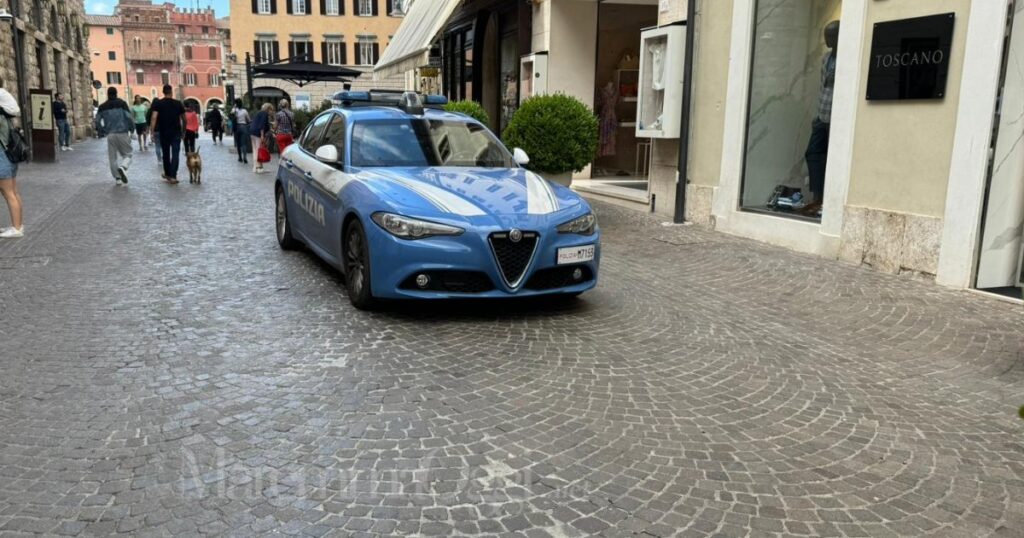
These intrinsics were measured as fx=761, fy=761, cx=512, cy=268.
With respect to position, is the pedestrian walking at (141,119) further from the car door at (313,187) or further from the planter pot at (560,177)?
the car door at (313,187)

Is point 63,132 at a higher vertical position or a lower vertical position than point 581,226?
higher

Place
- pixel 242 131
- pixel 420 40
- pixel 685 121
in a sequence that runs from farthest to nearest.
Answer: pixel 242 131 → pixel 420 40 → pixel 685 121

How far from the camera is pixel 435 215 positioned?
17.7 feet

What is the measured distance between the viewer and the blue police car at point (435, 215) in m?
5.36

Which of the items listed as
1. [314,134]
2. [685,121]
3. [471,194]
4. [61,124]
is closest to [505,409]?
[471,194]

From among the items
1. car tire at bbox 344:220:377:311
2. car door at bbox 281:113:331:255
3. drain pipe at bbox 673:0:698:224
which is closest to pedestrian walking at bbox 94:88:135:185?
car door at bbox 281:113:331:255

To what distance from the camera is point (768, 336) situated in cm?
552

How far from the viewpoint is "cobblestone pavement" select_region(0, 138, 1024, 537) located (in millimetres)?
2984

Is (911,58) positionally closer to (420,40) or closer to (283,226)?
(283,226)

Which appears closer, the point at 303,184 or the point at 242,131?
the point at 303,184

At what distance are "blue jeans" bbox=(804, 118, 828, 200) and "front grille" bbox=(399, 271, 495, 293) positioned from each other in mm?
5161

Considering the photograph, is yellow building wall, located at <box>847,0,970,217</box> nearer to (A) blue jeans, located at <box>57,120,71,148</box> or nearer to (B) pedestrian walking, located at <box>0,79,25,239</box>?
(B) pedestrian walking, located at <box>0,79,25,239</box>

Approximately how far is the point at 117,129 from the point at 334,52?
152ft

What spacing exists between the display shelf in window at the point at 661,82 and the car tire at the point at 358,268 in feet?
→ 21.4
